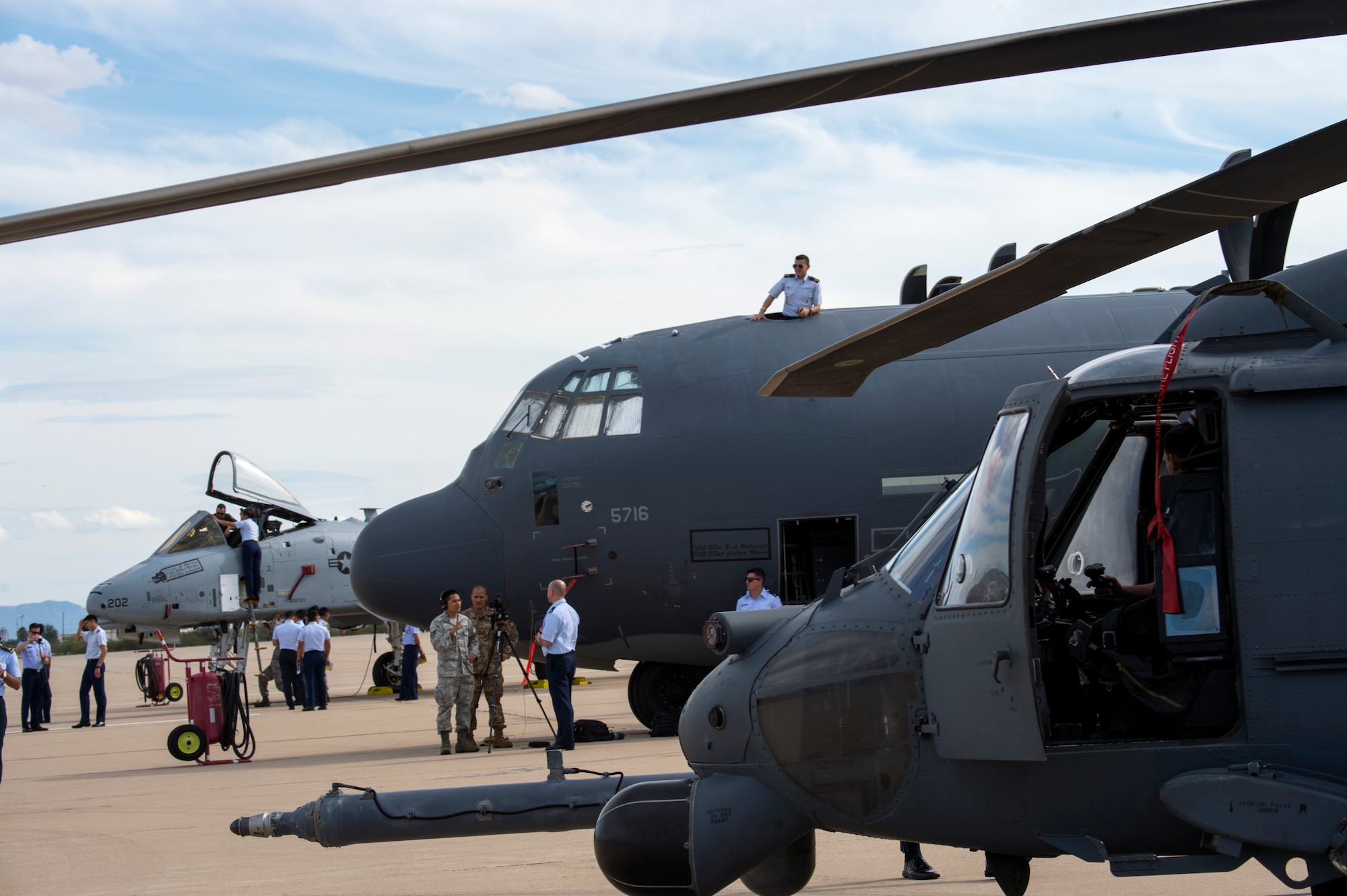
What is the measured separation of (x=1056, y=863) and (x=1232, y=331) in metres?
3.90

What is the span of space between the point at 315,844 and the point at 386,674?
17.0m

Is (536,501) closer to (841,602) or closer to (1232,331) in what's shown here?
(841,602)

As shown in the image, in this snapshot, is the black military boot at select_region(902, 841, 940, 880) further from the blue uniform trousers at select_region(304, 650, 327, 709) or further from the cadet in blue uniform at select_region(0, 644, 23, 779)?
the blue uniform trousers at select_region(304, 650, 327, 709)

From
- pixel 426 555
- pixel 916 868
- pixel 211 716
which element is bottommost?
pixel 916 868

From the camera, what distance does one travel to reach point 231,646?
86.9 ft

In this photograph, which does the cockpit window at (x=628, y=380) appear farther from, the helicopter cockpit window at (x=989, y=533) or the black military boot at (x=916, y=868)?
the helicopter cockpit window at (x=989, y=533)

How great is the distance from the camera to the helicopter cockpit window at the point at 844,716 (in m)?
5.16

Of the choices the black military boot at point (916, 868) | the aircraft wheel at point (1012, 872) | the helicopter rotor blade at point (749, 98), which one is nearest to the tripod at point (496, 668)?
the black military boot at point (916, 868)

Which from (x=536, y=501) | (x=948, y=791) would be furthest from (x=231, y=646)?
(x=948, y=791)

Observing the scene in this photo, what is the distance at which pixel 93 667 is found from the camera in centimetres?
2080

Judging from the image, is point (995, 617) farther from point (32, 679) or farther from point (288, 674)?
point (32, 679)

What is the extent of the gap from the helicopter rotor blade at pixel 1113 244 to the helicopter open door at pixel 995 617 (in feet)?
1.67

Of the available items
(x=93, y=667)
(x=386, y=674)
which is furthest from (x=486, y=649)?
(x=386, y=674)

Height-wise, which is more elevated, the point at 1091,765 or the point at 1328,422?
the point at 1328,422
